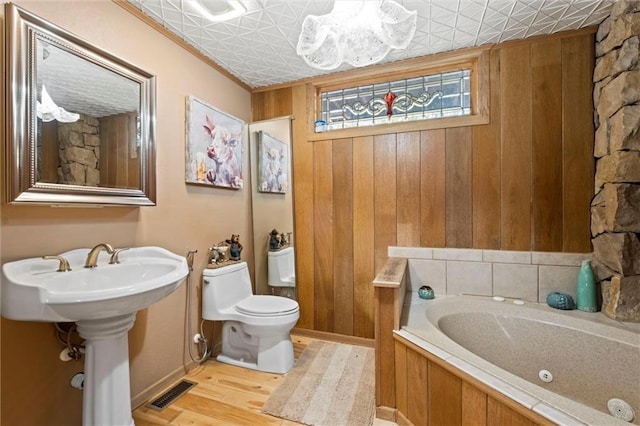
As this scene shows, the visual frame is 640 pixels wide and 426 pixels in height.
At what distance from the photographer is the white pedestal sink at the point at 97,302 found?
95cm

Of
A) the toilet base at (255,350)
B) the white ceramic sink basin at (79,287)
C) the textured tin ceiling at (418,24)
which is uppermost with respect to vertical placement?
the textured tin ceiling at (418,24)

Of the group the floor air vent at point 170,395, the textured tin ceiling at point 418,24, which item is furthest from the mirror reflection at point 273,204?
the floor air vent at point 170,395

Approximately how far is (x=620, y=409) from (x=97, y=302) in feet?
7.60

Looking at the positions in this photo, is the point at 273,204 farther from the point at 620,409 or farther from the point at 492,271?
the point at 620,409

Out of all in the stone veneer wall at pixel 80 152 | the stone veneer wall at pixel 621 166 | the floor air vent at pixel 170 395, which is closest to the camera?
the stone veneer wall at pixel 80 152

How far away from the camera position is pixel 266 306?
201cm

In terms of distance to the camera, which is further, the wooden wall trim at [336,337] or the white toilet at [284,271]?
the white toilet at [284,271]

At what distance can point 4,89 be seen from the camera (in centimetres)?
107

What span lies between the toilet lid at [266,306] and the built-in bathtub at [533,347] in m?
0.79

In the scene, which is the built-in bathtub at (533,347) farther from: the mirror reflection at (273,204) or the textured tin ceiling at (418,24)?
the textured tin ceiling at (418,24)

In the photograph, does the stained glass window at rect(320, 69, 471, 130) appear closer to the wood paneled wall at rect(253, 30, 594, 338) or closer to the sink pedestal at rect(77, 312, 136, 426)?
the wood paneled wall at rect(253, 30, 594, 338)

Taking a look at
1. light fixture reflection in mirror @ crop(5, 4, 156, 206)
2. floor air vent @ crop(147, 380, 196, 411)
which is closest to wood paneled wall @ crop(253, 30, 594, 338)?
floor air vent @ crop(147, 380, 196, 411)

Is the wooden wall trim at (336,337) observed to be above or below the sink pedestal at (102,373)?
below

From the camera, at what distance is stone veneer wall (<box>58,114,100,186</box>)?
1.25 m
